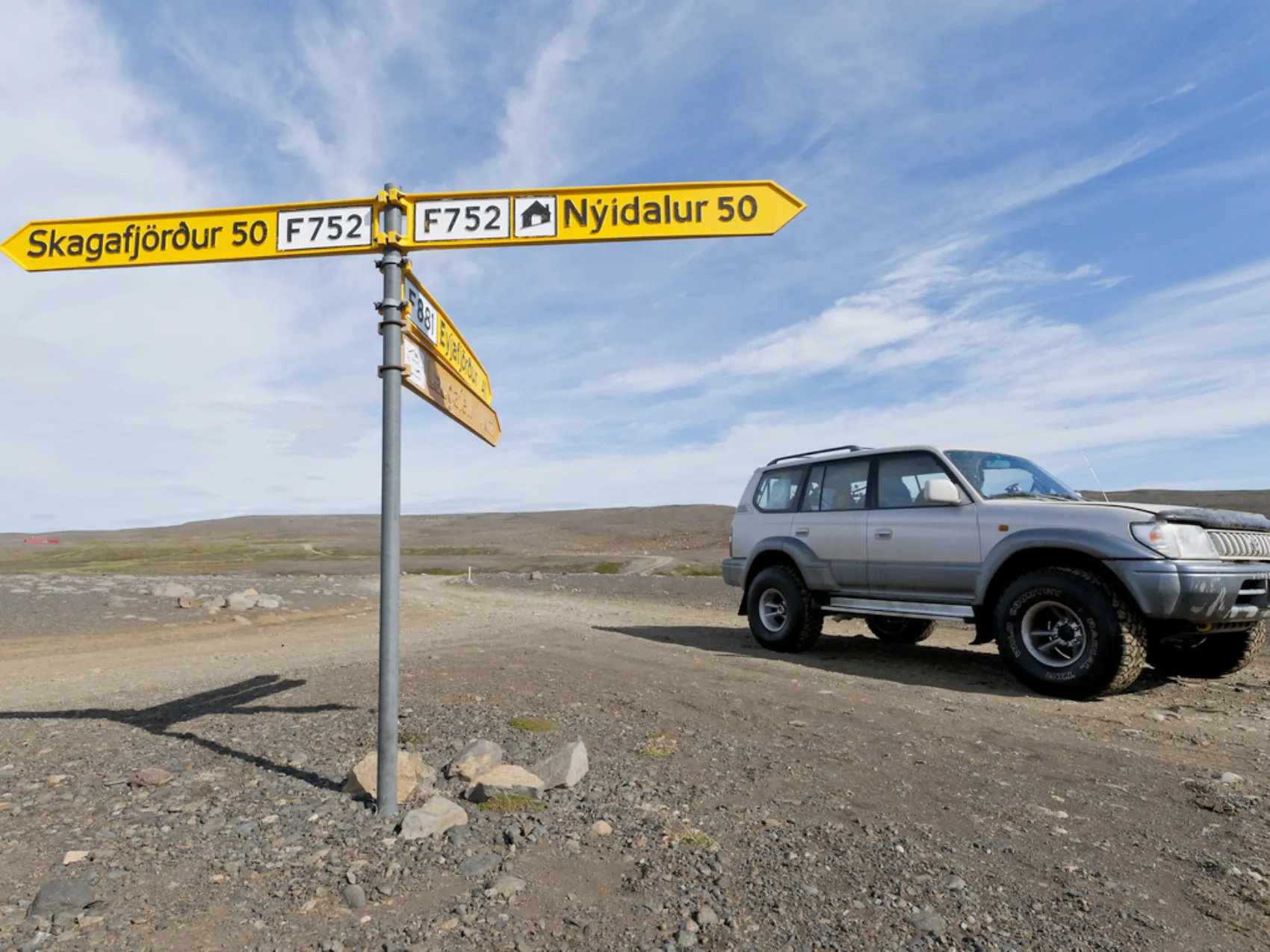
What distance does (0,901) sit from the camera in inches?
107

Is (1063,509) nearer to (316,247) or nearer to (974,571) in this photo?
(974,571)

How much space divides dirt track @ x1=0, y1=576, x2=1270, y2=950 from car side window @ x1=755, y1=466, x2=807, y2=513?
9.06 ft

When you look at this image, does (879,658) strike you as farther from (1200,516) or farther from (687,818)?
(687,818)

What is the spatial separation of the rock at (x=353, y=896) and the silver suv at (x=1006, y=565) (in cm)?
552

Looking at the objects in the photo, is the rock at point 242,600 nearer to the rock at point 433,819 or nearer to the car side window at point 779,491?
the car side window at point 779,491

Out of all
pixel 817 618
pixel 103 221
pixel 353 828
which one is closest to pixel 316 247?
pixel 103 221

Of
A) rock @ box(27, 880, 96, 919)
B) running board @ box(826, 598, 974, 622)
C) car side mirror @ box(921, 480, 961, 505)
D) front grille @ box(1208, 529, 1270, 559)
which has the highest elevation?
car side mirror @ box(921, 480, 961, 505)

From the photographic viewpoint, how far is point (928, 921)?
2529mm

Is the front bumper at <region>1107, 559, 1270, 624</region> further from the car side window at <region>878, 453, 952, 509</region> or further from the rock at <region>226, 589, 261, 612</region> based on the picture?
the rock at <region>226, 589, 261, 612</region>

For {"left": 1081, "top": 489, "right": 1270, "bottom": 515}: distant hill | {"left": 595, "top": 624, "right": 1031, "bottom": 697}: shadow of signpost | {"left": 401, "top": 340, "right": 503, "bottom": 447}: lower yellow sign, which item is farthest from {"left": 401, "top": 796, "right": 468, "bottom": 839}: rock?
{"left": 1081, "top": 489, "right": 1270, "bottom": 515}: distant hill

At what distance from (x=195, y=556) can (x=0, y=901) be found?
54608mm

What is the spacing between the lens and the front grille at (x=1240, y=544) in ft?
19.7

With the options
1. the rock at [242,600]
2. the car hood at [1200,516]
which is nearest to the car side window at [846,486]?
the car hood at [1200,516]

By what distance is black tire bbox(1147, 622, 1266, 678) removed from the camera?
269 inches
